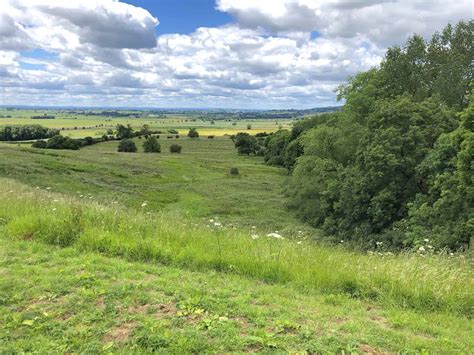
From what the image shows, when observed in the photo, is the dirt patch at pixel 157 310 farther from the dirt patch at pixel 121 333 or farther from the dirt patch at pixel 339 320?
the dirt patch at pixel 339 320

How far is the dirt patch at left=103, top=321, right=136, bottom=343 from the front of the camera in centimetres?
469

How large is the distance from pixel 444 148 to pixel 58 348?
89.7 feet

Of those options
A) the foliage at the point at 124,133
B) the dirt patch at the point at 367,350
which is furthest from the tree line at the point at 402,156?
the foliage at the point at 124,133

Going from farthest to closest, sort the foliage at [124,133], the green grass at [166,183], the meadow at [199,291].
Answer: the foliage at [124,133]
the green grass at [166,183]
the meadow at [199,291]

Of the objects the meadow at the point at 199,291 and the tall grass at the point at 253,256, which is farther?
the tall grass at the point at 253,256

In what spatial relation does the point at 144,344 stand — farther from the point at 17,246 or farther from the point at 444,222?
the point at 444,222

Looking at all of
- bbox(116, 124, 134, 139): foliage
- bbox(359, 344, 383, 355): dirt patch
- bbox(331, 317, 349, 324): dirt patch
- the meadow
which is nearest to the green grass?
the meadow

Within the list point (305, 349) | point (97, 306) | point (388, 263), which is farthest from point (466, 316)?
point (97, 306)

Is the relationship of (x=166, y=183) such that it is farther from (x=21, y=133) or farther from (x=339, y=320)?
(x=21, y=133)

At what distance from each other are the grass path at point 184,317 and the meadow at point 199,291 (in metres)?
0.02

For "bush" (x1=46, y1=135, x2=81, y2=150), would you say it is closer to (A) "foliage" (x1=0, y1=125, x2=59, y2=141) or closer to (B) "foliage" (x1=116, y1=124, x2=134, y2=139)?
(A) "foliage" (x1=0, y1=125, x2=59, y2=141)

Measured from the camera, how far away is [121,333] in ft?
15.8

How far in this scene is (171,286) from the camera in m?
6.16

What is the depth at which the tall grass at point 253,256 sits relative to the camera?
6.49m
